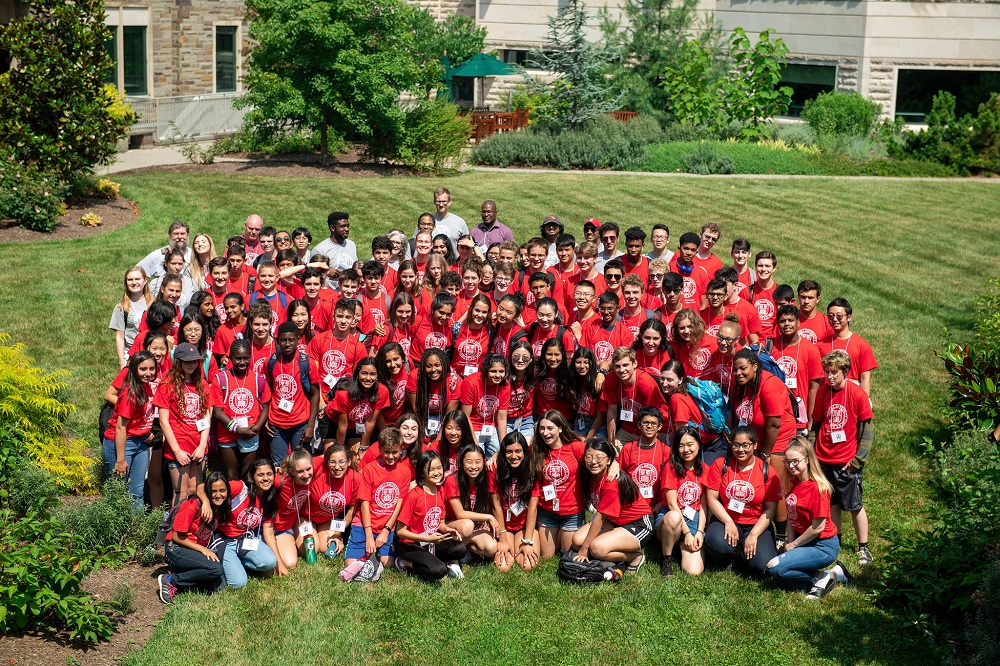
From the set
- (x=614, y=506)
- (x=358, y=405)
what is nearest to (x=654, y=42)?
(x=358, y=405)

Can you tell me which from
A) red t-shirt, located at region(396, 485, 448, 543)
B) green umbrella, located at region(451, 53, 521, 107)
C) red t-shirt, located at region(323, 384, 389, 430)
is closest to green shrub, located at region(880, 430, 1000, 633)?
red t-shirt, located at region(396, 485, 448, 543)

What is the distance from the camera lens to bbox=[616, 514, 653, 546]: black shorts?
27.7 feet

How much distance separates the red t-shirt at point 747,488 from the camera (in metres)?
8.32

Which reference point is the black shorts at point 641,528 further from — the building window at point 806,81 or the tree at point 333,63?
the building window at point 806,81

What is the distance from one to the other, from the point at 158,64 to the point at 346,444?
21.9 metres

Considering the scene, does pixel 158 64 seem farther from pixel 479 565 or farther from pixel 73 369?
pixel 479 565

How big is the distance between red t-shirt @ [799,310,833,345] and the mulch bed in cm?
585

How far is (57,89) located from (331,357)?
36.0ft

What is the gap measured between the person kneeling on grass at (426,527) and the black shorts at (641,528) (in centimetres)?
133

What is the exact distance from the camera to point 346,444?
9.31 metres

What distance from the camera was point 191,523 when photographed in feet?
26.1

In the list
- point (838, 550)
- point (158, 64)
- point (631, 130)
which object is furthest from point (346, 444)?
point (158, 64)

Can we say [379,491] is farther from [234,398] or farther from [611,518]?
[611,518]

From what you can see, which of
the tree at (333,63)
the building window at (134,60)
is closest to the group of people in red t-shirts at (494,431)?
the tree at (333,63)
